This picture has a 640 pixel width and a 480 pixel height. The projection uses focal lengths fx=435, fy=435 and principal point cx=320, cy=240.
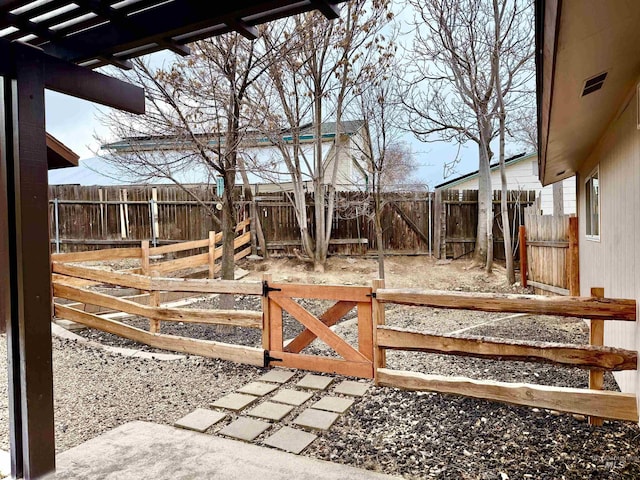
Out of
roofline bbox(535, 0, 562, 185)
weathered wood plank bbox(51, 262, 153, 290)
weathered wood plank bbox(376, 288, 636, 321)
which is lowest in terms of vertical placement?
weathered wood plank bbox(376, 288, 636, 321)

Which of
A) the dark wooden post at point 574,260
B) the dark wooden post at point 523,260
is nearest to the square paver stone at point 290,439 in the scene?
the dark wooden post at point 574,260

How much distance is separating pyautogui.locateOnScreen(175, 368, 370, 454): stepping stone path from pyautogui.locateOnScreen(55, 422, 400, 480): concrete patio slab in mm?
180

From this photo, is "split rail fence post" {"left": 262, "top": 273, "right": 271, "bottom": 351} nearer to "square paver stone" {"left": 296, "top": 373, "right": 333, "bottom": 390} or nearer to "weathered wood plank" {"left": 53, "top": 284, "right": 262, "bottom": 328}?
"weathered wood plank" {"left": 53, "top": 284, "right": 262, "bottom": 328}

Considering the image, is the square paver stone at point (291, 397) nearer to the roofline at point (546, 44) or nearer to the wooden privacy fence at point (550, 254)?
the roofline at point (546, 44)

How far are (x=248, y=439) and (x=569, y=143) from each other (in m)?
4.58

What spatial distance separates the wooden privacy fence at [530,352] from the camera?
3.10 meters

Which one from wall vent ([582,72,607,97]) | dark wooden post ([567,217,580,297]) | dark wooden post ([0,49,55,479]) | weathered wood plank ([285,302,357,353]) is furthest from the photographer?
dark wooden post ([567,217,580,297])

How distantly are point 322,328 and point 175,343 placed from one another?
194 centimetres

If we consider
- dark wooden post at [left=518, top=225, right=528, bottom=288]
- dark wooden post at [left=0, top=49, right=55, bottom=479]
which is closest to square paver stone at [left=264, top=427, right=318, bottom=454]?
dark wooden post at [left=0, top=49, right=55, bottom=479]

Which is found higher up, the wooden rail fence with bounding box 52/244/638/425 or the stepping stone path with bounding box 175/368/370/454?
the wooden rail fence with bounding box 52/244/638/425

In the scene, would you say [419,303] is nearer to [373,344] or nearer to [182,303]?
[373,344]

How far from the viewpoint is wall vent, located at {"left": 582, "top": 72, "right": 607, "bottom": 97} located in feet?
9.26

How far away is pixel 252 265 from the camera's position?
37.6 feet

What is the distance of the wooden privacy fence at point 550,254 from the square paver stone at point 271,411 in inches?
237
